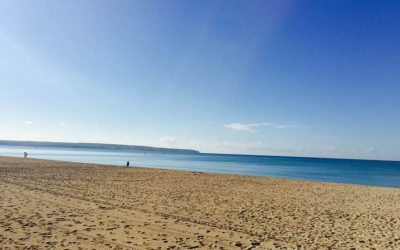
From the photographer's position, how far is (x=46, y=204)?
13.4m

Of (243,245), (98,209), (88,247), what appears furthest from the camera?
(98,209)

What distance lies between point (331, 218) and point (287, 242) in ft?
16.1

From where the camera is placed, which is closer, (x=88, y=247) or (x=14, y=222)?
(x=88, y=247)

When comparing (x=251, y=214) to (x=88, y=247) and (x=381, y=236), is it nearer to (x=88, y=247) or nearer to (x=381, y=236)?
(x=381, y=236)

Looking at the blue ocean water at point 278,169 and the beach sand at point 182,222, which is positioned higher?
the beach sand at point 182,222

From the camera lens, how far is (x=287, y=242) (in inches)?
370

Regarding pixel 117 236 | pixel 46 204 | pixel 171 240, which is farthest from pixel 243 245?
pixel 46 204

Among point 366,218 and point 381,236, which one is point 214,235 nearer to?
point 381,236

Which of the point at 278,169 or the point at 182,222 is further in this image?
the point at 278,169

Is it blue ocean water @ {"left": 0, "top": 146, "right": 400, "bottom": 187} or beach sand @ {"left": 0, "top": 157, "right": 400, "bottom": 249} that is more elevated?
beach sand @ {"left": 0, "top": 157, "right": 400, "bottom": 249}

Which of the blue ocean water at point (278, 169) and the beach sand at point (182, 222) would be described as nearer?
the beach sand at point (182, 222)

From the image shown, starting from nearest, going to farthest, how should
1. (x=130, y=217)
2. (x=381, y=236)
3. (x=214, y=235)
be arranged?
A: (x=214, y=235) → (x=381, y=236) → (x=130, y=217)

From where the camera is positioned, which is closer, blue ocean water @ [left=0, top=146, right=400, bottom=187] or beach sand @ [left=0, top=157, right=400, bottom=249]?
beach sand @ [left=0, top=157, right=400, bottom=249]

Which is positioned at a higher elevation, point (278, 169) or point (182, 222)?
point (182, 222)
